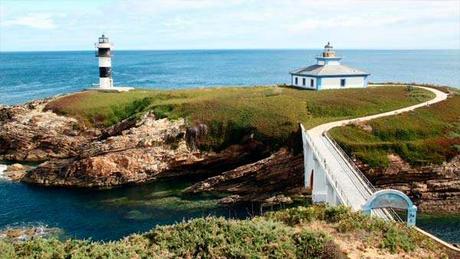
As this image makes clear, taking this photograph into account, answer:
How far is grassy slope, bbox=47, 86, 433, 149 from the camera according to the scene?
47.4m

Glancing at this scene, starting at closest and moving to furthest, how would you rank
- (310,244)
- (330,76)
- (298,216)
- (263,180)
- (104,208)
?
(310,244) → (298,216) → (104,208) → (263,180) → (330,76)

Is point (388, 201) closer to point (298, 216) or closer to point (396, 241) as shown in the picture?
point (396, 241)

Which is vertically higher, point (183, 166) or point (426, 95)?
point (426, 95)

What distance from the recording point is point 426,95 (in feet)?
188

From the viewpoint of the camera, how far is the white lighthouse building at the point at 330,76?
60.0 meters

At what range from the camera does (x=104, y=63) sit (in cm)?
7169

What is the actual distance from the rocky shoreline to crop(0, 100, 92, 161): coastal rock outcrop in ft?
0.38

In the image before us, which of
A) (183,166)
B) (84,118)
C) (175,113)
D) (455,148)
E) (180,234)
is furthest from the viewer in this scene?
(84,118)

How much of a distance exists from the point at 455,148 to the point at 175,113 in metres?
27.1

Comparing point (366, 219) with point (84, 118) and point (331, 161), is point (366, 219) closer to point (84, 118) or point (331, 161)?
point (331, 161)

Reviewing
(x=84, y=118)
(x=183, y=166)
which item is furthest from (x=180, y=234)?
(x=84, y=118)

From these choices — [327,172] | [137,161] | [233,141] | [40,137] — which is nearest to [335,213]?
[327,172]

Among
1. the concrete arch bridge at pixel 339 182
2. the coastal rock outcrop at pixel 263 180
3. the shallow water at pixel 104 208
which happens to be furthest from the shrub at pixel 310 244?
the coastal rock outcrop at pixel 263 180

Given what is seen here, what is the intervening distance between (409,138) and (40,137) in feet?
128
